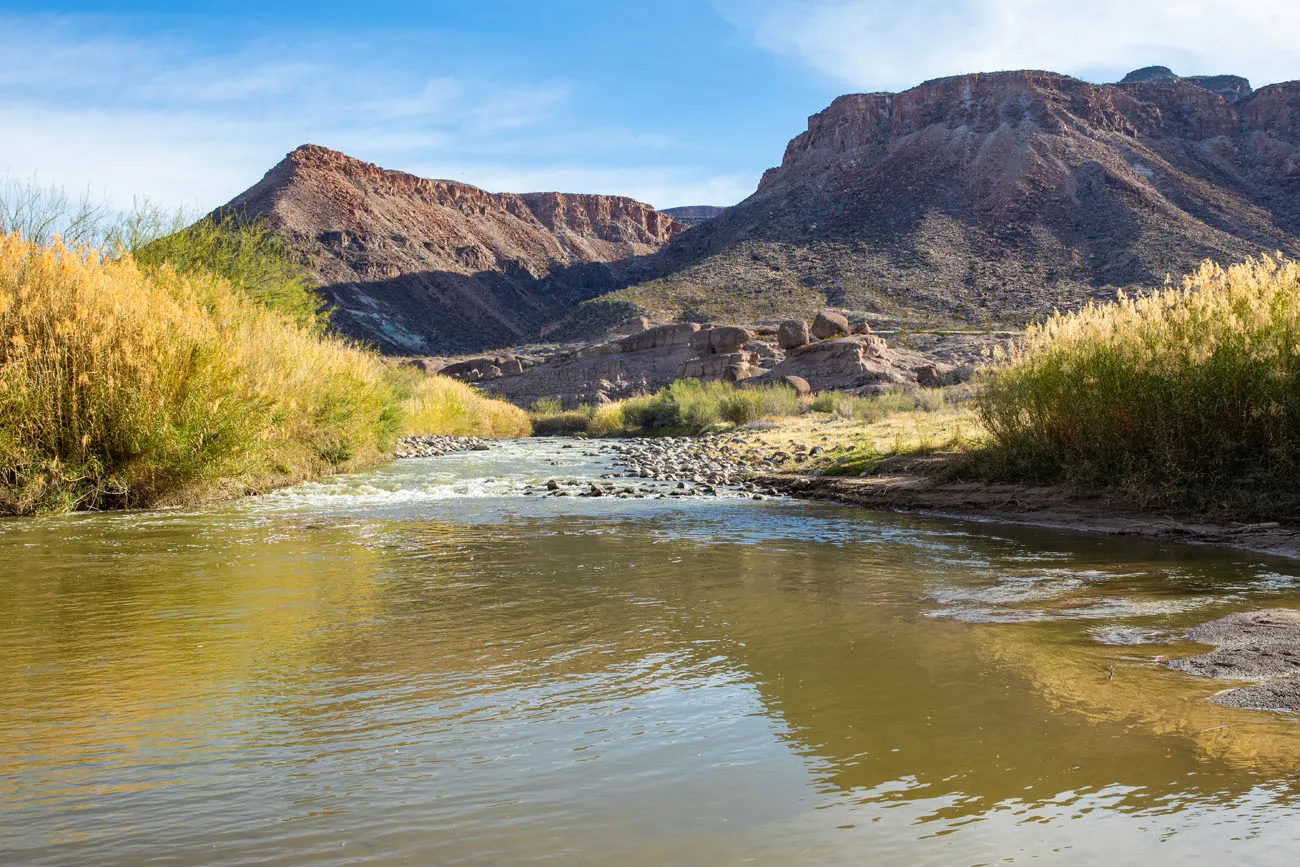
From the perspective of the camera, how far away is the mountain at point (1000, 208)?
54.9m

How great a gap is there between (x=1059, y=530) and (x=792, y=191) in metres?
71.2

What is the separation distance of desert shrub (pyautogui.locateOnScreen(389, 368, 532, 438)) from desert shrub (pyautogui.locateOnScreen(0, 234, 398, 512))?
13.6m

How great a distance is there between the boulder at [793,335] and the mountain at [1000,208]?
11.4 m

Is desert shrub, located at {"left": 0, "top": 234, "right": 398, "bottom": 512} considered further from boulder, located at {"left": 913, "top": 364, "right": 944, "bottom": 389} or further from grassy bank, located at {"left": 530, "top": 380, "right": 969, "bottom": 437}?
boulder, located at {"left": 913, "top": 364, "right": 944, "bottom": 389}

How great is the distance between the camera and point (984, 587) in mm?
6195

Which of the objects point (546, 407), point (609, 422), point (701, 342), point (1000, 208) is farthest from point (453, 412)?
point (1000, 208)

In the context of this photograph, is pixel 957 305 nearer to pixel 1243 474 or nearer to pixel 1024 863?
pixel 1243 474

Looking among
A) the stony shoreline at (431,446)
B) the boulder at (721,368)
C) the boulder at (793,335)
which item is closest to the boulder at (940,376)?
the boulder at (793,335)

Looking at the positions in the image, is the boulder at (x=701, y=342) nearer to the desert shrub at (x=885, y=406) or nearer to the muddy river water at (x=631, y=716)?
the desert shrub at (x=885, y=406)

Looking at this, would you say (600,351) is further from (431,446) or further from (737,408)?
(431,446)

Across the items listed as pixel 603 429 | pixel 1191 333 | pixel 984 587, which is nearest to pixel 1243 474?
pixel 1191 333

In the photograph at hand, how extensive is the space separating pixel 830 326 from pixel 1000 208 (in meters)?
28.9

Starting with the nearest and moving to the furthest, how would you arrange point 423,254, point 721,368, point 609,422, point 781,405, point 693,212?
point 781,405 < point 609,422 < point 721,368 < point 423,254 < point 693,212

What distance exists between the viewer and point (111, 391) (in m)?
9.95
